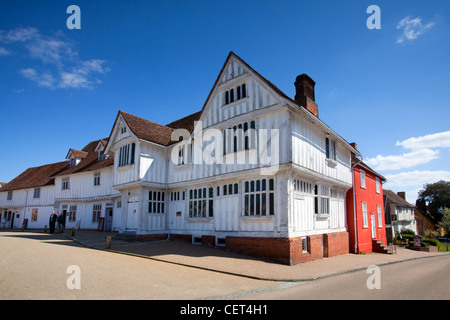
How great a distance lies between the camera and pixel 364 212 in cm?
2228

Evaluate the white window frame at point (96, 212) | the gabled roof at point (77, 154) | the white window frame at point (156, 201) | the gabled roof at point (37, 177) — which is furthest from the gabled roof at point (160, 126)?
the gabled roof at point (37, 177)

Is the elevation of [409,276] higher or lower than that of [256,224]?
lower

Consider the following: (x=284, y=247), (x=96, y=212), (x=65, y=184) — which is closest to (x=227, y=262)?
(x=284, y=247)

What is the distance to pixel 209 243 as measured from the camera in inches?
659

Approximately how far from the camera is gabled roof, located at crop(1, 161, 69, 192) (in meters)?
35.8

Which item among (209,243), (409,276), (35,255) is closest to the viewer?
(409,276)

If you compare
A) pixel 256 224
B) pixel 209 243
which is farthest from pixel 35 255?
pixel 256 224

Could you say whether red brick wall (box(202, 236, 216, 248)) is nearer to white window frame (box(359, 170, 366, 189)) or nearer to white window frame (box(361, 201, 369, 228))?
white window frame (box(361, 201, 369, 228))

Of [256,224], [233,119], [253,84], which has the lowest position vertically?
[256,224]

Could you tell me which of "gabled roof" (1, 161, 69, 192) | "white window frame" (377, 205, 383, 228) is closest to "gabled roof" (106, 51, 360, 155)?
"white window frame" (377, 205, 383, 228)

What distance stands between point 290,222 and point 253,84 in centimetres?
730

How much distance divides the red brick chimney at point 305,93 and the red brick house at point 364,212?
6.42 metres

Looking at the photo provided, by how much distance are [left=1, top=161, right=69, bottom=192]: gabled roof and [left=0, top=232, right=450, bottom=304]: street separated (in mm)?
27073
